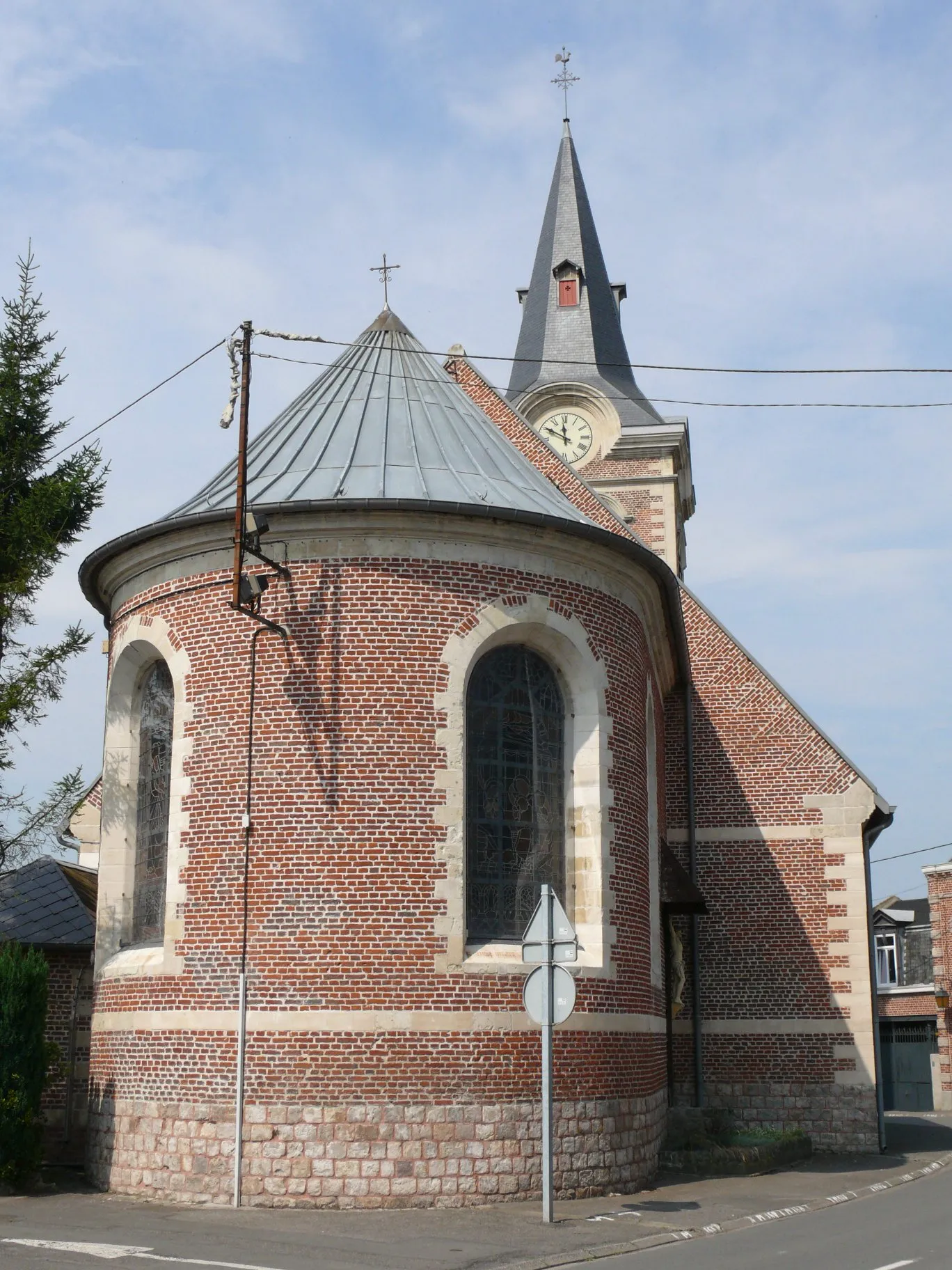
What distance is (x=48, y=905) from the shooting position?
19109 millimetres

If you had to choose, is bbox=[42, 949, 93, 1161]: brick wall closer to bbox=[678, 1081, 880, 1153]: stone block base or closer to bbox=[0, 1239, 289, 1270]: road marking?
bbox=[0, 1239, 289, 1270]: road marking

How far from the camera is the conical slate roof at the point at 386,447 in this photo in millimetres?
15219

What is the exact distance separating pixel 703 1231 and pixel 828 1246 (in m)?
1.29

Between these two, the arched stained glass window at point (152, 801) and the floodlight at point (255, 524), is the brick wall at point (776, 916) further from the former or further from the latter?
the floodlight at point (255, 524)

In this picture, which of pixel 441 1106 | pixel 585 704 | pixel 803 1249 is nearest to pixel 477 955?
pixel 441 1106

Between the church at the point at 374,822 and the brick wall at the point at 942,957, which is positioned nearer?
the church at the point at 374,822

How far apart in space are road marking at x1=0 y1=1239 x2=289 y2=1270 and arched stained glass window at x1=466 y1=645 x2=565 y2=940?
4606 mm

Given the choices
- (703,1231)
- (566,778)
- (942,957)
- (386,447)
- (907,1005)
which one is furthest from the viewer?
(907,1005)

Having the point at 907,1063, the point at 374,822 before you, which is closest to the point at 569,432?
the point at 907,1063

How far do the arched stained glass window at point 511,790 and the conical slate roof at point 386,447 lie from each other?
6.00 feet

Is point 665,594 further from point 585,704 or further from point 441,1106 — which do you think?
point 441,1106

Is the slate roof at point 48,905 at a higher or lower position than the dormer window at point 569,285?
lower

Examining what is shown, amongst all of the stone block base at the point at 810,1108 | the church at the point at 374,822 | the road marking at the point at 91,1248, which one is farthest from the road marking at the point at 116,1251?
the stone block base at the point at 810,1108

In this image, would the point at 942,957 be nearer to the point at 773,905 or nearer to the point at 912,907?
the point at 912,907
